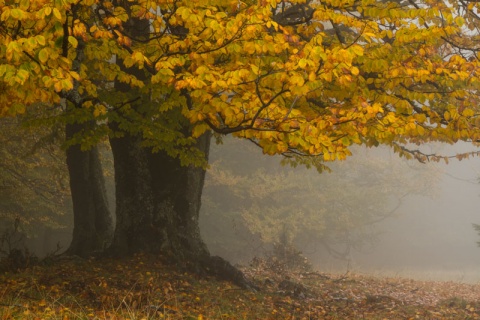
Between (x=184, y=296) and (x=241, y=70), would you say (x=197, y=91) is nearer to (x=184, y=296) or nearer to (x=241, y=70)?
(x=241, y=70)

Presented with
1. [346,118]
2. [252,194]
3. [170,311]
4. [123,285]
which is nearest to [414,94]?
[346,118]

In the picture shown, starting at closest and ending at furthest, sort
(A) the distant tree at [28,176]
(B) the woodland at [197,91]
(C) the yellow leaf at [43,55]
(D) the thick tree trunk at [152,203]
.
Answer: (C) the yellow leaf at [43,55]
(B) the woodland at [197,91]
(D) the thick tree trunk at [152,203]
(A) the distant tree at [28,176]

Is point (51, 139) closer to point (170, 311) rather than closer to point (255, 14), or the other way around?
point (170, 311)

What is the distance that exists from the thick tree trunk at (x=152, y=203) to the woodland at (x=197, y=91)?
3 cm

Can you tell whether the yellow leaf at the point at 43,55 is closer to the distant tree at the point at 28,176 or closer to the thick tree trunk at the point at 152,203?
the thick tree trunk at the point at 152,203

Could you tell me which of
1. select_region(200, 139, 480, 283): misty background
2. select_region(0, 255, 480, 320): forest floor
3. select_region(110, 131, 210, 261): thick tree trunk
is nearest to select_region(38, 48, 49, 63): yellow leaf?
select_region(0, 255, 480, 320): forest floor

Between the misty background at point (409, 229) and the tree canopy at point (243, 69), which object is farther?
the misty background at point (409, 229)

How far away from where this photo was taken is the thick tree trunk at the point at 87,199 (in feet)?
47.8

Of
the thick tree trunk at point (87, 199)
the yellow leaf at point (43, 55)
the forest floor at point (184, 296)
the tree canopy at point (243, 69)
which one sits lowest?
the forest floor at point (184, 296)

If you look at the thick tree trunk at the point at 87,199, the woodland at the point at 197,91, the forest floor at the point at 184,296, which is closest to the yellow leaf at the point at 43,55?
the woodland at the point at 197,91

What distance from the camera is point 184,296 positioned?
9977 millimetres

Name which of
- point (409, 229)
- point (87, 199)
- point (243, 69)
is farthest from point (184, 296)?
point (409, 229)

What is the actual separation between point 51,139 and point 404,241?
175 ft

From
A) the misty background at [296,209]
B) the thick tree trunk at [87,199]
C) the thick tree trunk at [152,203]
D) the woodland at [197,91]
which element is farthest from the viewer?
the misty background at [296,209]
